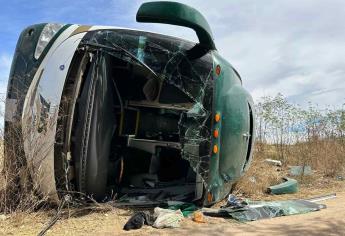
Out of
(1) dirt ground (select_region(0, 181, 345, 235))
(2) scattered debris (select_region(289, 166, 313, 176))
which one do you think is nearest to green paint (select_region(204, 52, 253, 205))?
(1) dirt ground (select_region(0, 181, 345, 235))

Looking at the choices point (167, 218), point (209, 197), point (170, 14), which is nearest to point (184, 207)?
point (209, 197)

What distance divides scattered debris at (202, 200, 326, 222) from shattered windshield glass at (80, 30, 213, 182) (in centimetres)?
43

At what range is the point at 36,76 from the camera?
Answer: 19.0 ft

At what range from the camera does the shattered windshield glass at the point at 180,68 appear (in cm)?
587

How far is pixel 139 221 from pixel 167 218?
0.30 meters

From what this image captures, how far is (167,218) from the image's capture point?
536cm

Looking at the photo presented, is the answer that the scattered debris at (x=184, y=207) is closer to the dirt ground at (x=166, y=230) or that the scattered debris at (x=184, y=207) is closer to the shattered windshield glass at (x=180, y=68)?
the dirt ground at (x=166, y=230)

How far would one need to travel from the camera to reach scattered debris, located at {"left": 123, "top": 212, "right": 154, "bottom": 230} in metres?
5.22

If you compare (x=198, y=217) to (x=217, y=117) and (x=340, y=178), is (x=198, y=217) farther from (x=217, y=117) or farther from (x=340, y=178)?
(x=340, y=178)

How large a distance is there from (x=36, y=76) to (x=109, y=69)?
852 millimetres

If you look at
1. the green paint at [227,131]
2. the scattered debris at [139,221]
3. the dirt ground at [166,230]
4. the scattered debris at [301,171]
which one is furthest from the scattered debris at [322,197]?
the scattered debris at [139,221]

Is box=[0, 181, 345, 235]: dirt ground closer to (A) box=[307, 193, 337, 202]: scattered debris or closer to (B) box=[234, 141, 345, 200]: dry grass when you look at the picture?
(A) box=[307, 193, 337, 202]: scattered debris

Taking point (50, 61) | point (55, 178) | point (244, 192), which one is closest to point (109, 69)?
point (50, 61)

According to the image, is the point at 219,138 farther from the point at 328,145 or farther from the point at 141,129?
the point at 328,145
